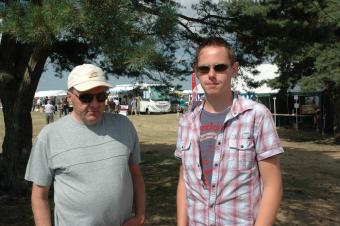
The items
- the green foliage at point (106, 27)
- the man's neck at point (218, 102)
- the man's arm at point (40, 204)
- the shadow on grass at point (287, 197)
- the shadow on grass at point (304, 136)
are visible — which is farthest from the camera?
the shadow on grass at point (304, 136)

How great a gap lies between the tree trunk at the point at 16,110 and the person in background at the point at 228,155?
18.4ft

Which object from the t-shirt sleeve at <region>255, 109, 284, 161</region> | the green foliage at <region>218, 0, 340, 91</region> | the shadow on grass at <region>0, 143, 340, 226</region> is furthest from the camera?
the green foliage at <region>218, 0, 340, 91</region>

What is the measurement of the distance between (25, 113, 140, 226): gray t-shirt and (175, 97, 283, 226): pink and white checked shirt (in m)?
0.49

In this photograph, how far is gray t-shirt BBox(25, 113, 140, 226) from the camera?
103 inches

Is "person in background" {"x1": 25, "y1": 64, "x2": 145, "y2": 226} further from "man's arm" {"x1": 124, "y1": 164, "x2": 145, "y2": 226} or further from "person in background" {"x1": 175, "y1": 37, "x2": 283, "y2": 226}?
"person in background" {"x1": 175, "y1": 37, "x2": 283, "y2": 226}

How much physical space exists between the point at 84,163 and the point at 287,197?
626 cm

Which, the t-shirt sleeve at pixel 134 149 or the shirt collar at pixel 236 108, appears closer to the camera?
the shirt collar at pixel 236 108

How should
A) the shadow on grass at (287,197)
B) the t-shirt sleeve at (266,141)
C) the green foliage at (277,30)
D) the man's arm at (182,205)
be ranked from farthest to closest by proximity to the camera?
the green foliage at (277,30), the shadow on grass at (287,197), the man's arm at (182,205), the t-shirt sleeve at (266,141)

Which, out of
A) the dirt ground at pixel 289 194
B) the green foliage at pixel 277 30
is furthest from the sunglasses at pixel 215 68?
the green foliage at pixel 277 30

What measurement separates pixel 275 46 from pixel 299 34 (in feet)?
1.33

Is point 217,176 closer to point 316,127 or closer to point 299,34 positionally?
point 299,34

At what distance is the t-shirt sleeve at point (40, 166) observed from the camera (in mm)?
2631

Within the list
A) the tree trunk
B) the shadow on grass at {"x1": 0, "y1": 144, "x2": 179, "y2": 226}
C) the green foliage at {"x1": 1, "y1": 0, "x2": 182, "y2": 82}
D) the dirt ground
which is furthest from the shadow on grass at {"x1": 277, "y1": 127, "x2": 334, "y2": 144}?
the green foliage at {"x1": 1, "y1": 0, "x2": 182, "y2": 82}

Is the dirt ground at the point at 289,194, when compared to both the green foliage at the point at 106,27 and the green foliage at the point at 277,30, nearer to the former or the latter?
the green foliage at the point at 277,30
